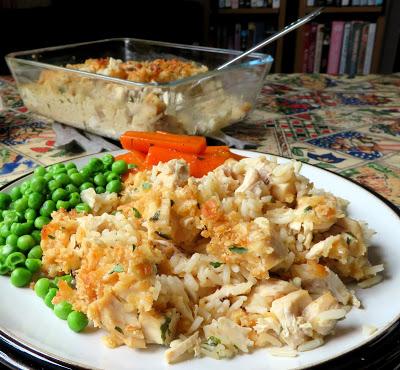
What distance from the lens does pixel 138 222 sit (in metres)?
1.20

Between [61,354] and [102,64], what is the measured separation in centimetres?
198

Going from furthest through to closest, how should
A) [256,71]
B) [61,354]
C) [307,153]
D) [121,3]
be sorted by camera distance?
[121,3]
[256,71]
[307,153]
[61,354]

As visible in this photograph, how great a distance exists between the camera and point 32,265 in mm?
1241

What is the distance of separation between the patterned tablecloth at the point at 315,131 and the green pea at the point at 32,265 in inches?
37.3

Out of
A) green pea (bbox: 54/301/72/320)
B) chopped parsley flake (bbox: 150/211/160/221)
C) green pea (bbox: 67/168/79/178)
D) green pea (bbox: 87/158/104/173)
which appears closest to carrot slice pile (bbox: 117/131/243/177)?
green pea (bbox: 87/158/104/173)

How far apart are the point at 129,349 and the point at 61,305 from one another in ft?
0.66

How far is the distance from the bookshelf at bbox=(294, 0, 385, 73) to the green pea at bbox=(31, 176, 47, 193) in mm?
5230

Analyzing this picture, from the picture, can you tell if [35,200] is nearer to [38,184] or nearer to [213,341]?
[38,184]

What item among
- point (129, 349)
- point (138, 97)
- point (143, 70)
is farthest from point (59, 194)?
point (143, 70)

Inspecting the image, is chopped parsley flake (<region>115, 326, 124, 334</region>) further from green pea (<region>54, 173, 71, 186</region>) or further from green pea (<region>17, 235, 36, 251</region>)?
green pea (<region>54, 173, 71, 186</region>)

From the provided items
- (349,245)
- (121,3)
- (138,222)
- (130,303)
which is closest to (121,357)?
(130,303)

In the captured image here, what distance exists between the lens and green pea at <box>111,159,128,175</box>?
169 centimetres

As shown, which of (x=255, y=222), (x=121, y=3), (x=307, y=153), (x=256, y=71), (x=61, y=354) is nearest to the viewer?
(x=61, y=354)

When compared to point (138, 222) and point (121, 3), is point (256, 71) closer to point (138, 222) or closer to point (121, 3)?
point (138, 222)
